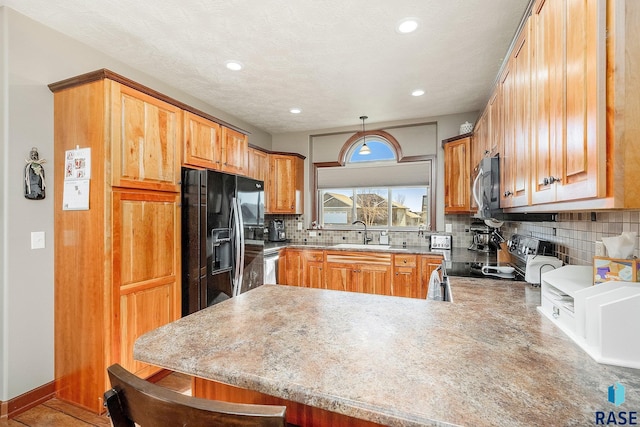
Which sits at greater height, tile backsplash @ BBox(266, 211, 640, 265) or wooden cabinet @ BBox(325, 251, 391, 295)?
tile backsplash @ BBox(266, 211, 640, 265)

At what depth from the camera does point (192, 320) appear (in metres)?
1.20

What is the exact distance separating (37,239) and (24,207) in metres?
0.24

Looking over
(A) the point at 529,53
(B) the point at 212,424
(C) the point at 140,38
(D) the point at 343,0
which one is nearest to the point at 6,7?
(C) the point at 140,38

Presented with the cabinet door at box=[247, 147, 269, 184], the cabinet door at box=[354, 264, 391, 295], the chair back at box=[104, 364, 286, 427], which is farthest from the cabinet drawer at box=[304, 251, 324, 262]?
→ the chair back at box=[104, 364, 286, 427]

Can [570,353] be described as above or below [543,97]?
below

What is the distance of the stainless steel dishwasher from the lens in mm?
3682

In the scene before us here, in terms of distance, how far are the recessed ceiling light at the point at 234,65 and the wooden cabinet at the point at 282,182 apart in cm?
181

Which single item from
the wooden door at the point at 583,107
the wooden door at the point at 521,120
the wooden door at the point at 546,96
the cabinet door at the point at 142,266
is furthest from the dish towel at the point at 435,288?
the cabinet door at the point at 142,266

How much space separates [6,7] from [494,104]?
11.4 feet

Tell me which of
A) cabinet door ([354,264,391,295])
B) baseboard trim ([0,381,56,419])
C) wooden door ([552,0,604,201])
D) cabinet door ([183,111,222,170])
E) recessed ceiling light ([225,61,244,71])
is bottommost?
baseboard trim ([0,381,56,419])

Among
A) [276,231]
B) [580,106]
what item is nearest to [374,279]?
[276,231]

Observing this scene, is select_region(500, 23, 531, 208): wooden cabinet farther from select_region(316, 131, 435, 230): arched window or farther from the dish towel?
select_region(316, 131, 435, 230): arched window

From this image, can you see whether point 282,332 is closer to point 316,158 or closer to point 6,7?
point 6,7

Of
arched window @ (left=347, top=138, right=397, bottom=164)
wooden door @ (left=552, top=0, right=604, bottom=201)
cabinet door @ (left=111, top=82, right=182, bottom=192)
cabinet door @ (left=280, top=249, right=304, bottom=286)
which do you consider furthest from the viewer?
arched window @ (left=347, top=138, right=397, bottom=164)
